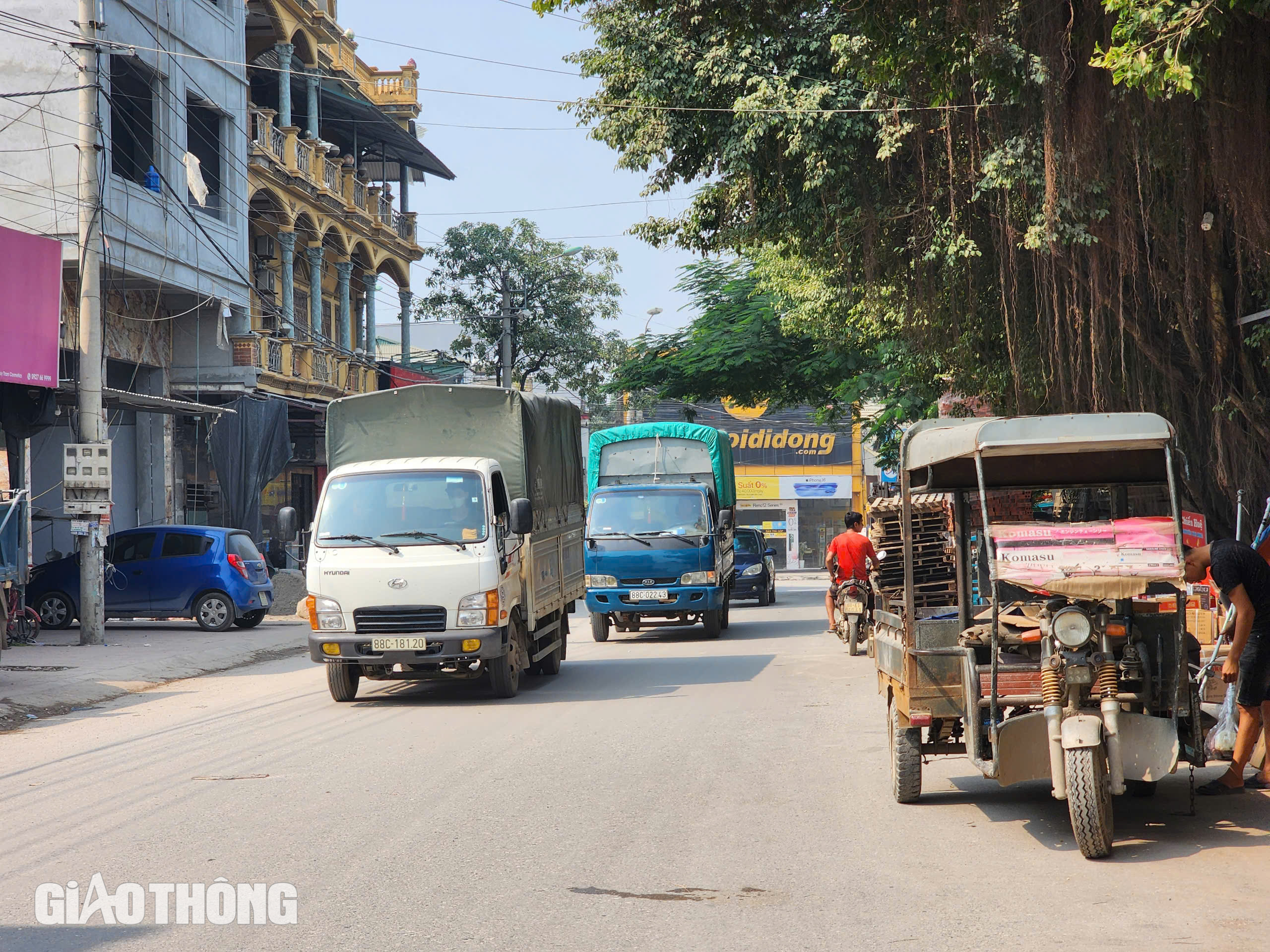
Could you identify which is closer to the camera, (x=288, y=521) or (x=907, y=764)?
(x=907, y=764)

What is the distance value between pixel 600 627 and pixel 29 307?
31.4 ft

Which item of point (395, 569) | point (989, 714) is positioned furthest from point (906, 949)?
point (395, 569)

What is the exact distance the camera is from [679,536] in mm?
19594

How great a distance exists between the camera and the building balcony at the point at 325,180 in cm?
2792

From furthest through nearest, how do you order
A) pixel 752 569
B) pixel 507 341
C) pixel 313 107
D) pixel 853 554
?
pixel 507 341, pixel 313 107, pixel 752 569, pixel 853 554

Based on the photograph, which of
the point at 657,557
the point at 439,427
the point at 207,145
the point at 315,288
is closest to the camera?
the point at 439,427

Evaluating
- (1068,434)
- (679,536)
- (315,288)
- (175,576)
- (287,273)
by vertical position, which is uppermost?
(315,288)

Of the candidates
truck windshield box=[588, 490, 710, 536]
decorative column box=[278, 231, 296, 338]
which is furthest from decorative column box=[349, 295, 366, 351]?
truck windshield box=[588, 490, 710, 536]

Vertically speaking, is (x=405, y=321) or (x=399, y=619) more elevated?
(x=405, y=321)

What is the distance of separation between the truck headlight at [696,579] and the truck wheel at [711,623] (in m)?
0.63

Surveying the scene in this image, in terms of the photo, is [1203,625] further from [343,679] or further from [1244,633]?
[343,679]

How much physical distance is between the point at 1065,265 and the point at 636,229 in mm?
6939

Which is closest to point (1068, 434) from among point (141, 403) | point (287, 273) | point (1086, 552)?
point (1086, 552)

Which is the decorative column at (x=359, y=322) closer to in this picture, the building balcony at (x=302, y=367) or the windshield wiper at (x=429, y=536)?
the building balcony at (x=302, y=367)
